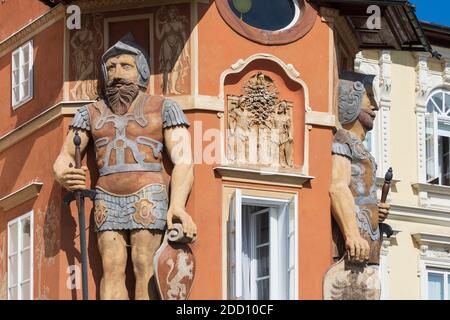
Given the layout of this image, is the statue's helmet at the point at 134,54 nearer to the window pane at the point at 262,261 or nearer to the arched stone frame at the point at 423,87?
the window pane at the point at 262,261

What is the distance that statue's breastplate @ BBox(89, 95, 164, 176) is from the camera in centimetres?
3369

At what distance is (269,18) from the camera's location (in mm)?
35000

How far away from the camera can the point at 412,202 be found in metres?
48.8

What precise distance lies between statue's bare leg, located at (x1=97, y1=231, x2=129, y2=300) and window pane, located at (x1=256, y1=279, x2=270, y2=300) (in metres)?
1.93

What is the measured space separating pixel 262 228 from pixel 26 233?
354 cm

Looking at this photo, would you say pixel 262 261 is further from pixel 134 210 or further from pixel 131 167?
pixel 131 167

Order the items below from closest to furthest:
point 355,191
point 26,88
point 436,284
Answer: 1. point 355,191
2. point 26,88
3. point 436,284

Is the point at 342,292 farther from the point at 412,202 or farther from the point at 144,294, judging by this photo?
the point at 412,202

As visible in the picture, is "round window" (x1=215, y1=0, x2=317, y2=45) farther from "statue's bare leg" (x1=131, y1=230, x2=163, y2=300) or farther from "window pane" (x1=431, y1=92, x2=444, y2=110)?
"window pane" (x1=431, y1=92, x2=444, y2=110)

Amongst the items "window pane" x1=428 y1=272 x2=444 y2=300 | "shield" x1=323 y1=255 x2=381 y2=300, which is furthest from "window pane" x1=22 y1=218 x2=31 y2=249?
"window pane" x1=428 y1=272 x2=444 y2=300

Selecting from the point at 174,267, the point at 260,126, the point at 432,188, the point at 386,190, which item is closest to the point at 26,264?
the point at 174,267

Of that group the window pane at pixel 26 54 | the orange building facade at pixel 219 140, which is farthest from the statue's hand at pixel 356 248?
the window pane at pixel 26 54
